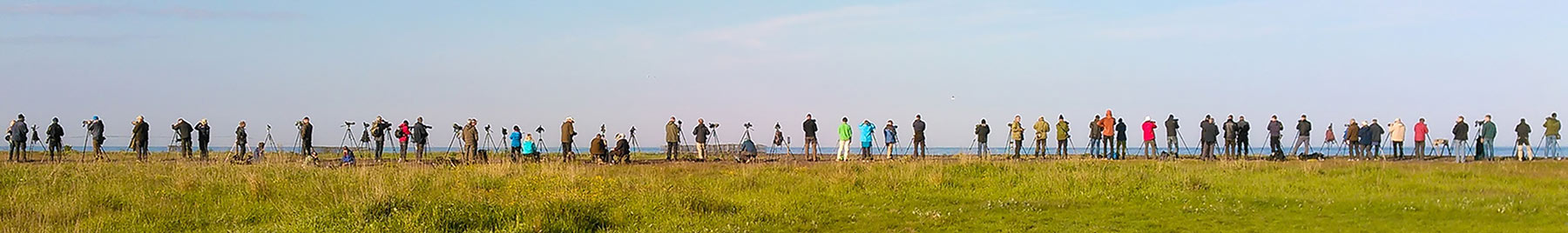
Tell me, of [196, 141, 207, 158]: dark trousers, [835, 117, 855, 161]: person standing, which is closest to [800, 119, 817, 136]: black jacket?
[835, 117, 855, 161]: person standing

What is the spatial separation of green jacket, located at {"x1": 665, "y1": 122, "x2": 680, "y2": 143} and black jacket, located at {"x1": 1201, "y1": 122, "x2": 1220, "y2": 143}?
12206 millimetres

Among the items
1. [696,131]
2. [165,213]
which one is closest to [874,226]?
[165,213]

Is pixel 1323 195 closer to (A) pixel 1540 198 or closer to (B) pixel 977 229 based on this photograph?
(A) pixel 1540 198

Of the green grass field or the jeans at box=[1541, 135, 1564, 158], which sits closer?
the green grass field

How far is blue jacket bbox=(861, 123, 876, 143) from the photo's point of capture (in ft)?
102

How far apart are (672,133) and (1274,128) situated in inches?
552

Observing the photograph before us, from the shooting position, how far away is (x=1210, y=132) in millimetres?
30500

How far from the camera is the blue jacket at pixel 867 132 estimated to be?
31194 millimetres

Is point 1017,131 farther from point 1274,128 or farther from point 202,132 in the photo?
point 202,132

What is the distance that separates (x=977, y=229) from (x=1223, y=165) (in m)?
10.9

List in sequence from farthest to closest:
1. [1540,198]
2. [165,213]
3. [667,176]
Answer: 1. [667,176]
2. [1540,198]
3. [165,213]

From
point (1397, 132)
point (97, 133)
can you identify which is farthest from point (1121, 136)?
point (97, 133)

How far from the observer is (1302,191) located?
1886cm

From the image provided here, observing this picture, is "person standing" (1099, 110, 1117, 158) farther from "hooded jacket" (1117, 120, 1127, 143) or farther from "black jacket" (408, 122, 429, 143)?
"black jacket" (408, 122, 429, 143)
